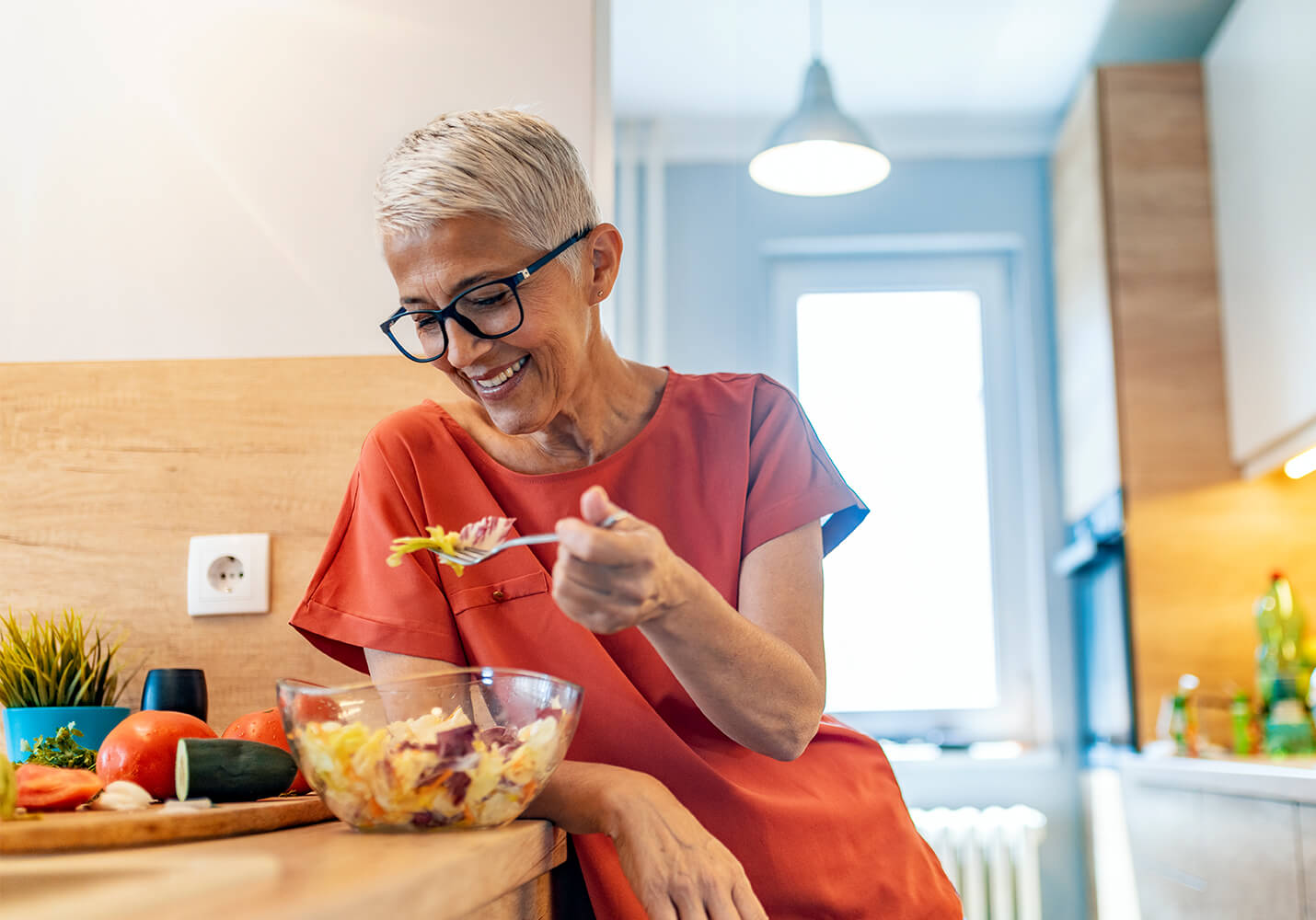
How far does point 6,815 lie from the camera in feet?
2.32

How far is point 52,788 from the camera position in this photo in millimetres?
792

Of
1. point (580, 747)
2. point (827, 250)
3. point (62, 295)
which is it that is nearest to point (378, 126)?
point (62, 295)

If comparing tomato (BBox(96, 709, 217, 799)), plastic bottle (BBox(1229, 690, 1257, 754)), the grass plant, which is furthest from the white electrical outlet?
plastic bottle (BBox(1229, 690, 1257, 754))

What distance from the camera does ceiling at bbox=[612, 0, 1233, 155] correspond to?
10.4 feet

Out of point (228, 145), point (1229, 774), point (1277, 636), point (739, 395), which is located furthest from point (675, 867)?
point (1277, 636)

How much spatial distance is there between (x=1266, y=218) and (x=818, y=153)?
1.04 meters

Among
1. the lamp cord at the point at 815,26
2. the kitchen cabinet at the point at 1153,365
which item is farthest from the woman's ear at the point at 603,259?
→ the kitchen cabinet at the point at 1153,365

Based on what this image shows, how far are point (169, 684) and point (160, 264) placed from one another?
0.56 metres

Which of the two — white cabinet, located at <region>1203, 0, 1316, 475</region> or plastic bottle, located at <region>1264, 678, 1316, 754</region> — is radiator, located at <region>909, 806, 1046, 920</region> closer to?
plastic bottle, located at <region>1264, 678, 1316, 754</region>

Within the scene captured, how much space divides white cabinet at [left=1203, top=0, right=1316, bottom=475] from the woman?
1.75m

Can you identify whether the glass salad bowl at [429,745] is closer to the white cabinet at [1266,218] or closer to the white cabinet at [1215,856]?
the white cabinet at [1215,856]

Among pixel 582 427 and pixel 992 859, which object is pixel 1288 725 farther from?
pixel 582 427

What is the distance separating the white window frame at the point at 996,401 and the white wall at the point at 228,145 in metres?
2.45

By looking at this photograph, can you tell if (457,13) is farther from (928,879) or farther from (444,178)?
(928,879)
